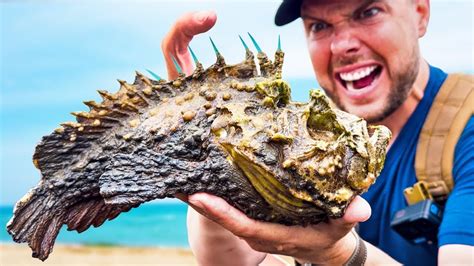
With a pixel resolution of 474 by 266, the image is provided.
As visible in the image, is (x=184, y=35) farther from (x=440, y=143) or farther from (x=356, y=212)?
(x=440, y=143)

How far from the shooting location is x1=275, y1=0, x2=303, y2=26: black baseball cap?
418cm

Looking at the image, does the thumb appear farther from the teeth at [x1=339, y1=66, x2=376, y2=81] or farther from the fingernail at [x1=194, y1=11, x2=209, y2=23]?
the teeth at [x1=339, y1=66, x2=376, y2=81]

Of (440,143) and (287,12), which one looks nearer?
(440,143)

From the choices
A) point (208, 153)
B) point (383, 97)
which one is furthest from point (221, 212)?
point (383, 97)

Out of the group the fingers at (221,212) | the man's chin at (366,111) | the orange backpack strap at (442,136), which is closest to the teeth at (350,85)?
the man's chin at (366,111)

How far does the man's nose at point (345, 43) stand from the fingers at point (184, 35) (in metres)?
1.24

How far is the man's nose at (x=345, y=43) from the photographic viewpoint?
3.88 meters

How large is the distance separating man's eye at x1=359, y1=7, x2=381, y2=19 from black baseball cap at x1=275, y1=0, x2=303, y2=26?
0.50 meters

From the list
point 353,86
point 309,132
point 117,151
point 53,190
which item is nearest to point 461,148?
point 353,86

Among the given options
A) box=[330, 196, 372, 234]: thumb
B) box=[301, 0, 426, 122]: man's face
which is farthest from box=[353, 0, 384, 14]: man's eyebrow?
box=[330, 196, 372, 234]: thumb

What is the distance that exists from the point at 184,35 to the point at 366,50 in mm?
1472

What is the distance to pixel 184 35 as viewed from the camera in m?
2.96

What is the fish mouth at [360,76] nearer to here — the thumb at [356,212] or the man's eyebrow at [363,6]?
the man's eyebrow at [363,6]

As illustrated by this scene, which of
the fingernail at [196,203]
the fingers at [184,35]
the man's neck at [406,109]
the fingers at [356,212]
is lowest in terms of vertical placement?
the man's neck at [406,109]
